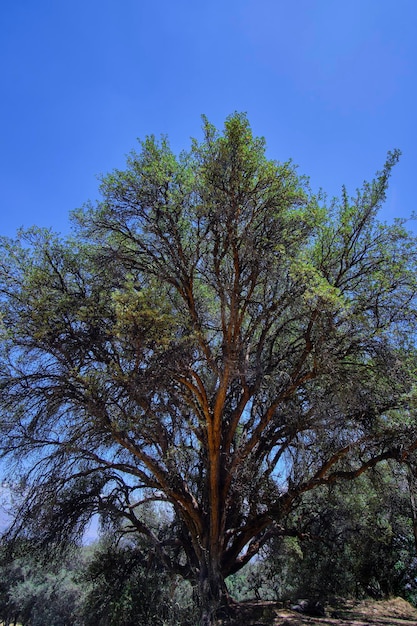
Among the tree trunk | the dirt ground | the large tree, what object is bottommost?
the dirt ground

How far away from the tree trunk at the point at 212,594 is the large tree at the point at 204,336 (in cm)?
5

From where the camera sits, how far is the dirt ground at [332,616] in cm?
862

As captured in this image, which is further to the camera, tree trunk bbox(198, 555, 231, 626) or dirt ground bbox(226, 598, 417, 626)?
dirt ground bbox(226, 598, 417, 626)

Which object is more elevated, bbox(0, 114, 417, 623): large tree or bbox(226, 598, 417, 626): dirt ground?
bbox(0, 114, 417, 623): large tree

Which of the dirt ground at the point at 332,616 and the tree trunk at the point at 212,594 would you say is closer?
the tree trunk at the point at 212,594

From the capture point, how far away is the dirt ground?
8.62 meters

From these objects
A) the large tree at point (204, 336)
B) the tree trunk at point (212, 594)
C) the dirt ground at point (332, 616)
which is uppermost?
the large tree at point (204, 336)

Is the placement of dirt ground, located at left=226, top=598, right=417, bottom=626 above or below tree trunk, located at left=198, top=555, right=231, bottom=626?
below

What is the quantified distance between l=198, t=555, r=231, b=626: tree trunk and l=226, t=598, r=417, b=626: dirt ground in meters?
0.43

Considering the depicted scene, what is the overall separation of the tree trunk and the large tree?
5 cm

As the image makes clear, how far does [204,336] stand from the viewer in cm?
970

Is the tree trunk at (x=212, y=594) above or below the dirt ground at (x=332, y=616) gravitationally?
above

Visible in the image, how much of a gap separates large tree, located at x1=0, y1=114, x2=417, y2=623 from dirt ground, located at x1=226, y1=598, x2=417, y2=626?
878 millimetres

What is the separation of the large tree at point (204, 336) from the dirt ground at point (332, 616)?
2.88 ft
